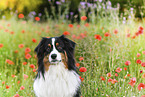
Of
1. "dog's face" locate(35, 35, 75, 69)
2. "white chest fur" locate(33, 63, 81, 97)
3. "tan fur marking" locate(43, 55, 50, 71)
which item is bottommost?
"white chest fur" locate(33, 63, 81, 97)

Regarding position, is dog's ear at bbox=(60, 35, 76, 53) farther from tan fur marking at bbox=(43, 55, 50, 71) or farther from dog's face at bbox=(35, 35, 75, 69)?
tan fur marking at bbox=(43, 55, 50, 71)

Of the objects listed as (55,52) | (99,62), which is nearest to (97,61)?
(99,62)

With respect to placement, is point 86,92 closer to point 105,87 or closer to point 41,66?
point 105,87

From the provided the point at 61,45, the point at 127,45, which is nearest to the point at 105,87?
the point at 61,45

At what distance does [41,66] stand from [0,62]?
2202 millimetres

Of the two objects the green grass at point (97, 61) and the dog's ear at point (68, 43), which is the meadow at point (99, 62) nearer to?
the green grass at point (97, 61)

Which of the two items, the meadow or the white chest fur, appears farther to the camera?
the meadow

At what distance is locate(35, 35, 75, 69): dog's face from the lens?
10.3 ft

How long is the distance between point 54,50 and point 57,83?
1.86ft

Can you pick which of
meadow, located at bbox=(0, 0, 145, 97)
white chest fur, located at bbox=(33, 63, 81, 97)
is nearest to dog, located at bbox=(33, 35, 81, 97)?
white chest fur, located at bbox=(33, 63, 81, 97)

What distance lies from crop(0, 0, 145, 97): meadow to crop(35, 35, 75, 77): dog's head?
0.26 m

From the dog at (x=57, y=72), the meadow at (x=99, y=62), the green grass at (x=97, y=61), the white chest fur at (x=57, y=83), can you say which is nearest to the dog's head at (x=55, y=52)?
the dog at (x=57, y=72)

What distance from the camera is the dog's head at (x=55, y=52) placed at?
125 inches

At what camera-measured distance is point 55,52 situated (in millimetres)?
3066
